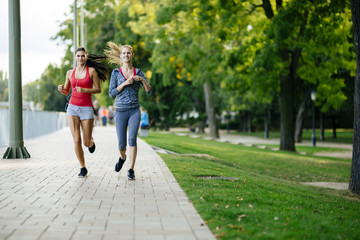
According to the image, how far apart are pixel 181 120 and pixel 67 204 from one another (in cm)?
3577

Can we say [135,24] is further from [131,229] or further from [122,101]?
[131,229]

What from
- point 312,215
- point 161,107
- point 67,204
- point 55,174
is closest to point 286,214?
point 312,215

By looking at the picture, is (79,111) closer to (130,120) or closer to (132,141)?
(130,120)

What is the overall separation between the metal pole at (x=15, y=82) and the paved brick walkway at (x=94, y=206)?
201 cm

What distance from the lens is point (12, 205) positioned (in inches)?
225

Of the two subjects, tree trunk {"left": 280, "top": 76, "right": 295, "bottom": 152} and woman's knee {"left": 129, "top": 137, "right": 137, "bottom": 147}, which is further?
tree trunk {"left": 280, "top": 76, "right": 295, "bottom": 152}

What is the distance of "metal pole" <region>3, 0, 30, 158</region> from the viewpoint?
36.5 feet

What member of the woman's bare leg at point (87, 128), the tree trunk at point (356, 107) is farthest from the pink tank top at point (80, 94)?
the tree trunk at point (356, 107)

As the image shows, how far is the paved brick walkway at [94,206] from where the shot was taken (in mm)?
4508

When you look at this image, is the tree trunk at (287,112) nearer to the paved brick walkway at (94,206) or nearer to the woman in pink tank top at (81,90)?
the paved brick walkway at (94,206)

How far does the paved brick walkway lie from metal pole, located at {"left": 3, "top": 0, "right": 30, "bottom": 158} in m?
2.01

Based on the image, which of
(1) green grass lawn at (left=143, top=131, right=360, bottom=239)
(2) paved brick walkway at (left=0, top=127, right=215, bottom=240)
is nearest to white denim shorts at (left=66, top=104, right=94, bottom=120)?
(2) paved brick walkway at (left=0, top=127, right=215, bottom=240)

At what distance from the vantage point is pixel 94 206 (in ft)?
18.7

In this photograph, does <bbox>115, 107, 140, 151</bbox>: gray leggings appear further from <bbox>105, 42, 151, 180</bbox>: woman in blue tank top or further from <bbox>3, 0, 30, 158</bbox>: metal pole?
<bbox>3, 0, 30, 158</bbox>: metal pole
